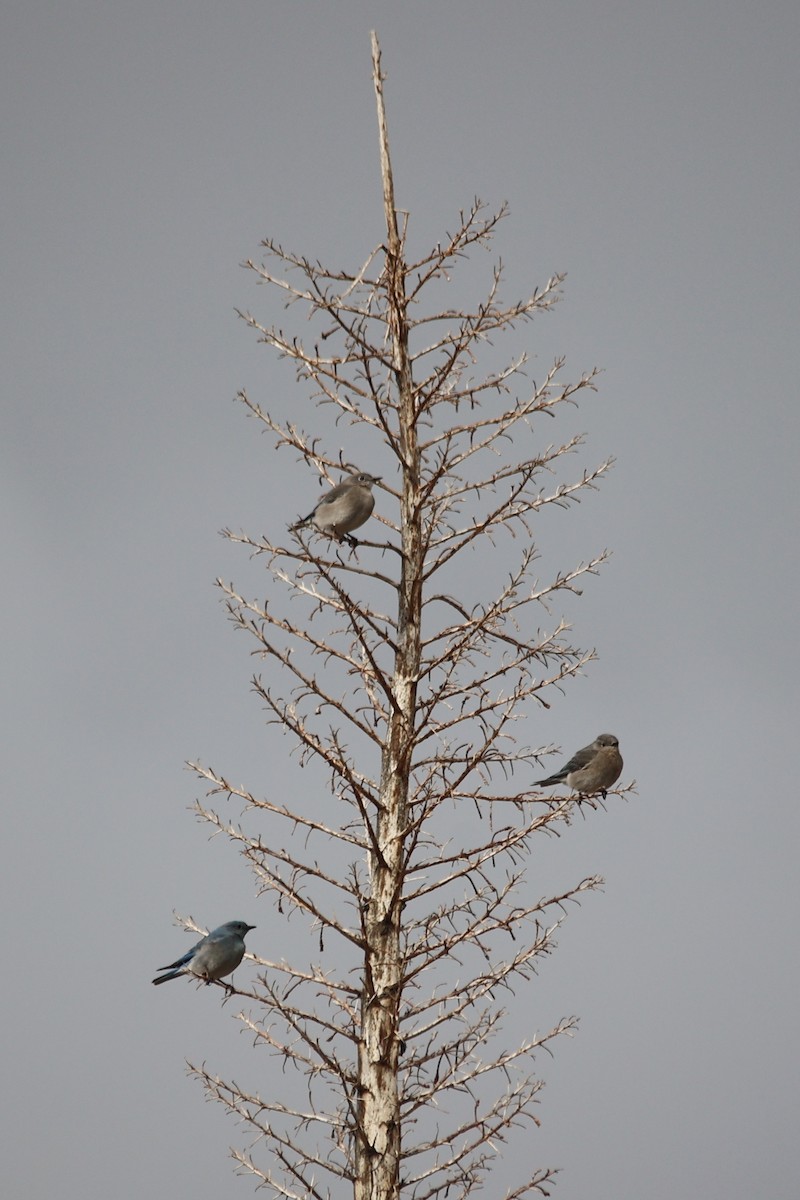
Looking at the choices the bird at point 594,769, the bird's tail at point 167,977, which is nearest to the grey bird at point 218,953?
the bird's tail at point 167,977

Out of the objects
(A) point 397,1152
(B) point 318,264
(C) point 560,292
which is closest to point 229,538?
(B) point 318,264

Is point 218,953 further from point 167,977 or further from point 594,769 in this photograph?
point 594,769

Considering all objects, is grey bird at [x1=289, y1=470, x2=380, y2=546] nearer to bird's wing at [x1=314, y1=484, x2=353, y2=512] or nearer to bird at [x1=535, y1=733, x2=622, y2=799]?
bird's wing at [x1=314, y1=484, x2=353, y2=512]

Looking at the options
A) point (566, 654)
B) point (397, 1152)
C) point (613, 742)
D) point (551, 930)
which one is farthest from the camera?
point (613, 742)

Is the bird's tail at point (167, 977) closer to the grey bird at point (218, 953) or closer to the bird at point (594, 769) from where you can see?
the grey bird at point (218, 953)

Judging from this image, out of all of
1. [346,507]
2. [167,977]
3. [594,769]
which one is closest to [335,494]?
[346,507]

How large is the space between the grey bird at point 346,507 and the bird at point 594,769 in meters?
3.02

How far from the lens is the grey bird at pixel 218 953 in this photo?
36.5 ft

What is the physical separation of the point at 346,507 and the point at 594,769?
3.44 metres

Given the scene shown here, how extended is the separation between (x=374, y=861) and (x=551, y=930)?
1513mm

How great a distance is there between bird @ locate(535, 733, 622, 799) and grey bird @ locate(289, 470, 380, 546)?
3016 millimetres

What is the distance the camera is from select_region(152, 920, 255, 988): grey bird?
11117 millimetres

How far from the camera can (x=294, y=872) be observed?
10.5 metres

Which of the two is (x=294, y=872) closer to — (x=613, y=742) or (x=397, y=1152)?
(x=397, y=1152)
